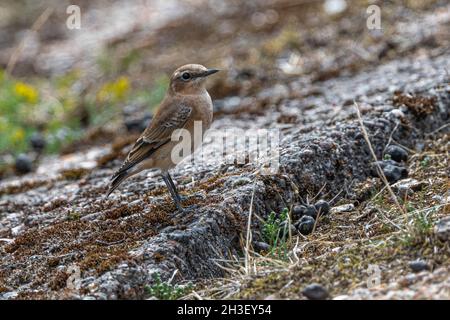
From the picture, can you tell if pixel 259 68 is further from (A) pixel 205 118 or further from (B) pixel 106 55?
(A) pixel 205 118

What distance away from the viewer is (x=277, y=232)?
20.0ft

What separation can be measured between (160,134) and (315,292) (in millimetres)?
2842

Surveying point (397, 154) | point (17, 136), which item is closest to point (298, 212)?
Answer: point (397, 154)

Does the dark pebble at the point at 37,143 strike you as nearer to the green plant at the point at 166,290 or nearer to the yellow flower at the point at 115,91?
the yellow flower at the point at 115,91

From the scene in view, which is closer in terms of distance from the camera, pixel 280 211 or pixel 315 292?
pixel 315 292

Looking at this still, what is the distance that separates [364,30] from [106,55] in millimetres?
4700

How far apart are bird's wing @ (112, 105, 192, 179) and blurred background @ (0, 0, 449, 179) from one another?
111 inches

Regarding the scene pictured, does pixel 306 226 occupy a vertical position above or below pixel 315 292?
above

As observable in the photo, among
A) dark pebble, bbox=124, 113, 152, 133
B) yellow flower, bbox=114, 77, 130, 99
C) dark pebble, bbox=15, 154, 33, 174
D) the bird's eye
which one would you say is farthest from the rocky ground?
yellow flower, bbox=114, 77, 130, 99

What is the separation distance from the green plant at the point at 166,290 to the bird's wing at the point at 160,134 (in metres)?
1.97

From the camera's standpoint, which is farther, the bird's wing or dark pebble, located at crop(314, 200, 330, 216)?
the bird's wing

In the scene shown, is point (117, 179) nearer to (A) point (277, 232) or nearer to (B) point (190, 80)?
(B) point (190, 80)

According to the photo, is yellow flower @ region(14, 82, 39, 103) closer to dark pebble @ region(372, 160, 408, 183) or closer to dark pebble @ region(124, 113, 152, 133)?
dark pebble @ region(124, 113, 152, 133)

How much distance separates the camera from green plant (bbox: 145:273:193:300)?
16.8ft
